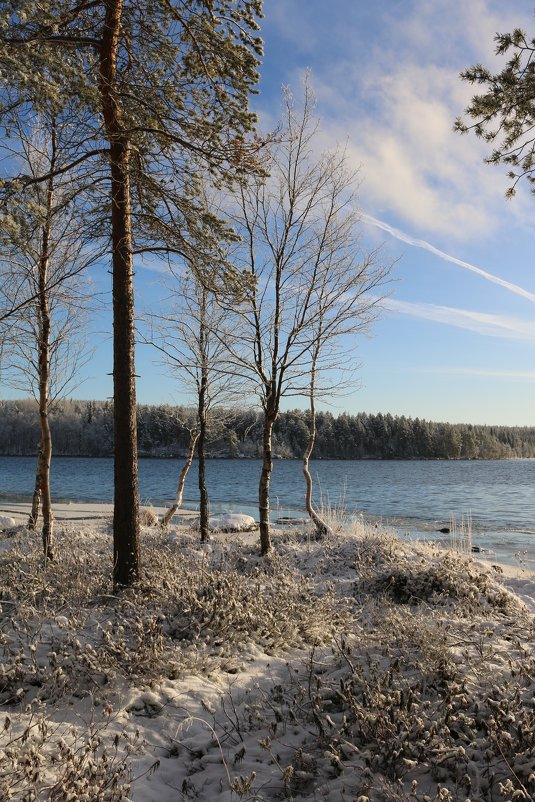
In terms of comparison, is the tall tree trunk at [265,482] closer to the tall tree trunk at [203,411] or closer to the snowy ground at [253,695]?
the tall tree trunk at [203,411]

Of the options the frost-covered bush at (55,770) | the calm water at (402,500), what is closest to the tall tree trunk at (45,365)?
the frost-covered bush at (55,770)

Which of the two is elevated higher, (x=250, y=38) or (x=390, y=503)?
(x=250, y=38)

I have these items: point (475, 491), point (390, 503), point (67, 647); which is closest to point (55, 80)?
point (67, 647)

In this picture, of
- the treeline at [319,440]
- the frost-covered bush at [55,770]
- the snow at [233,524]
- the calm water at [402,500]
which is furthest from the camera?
the treeline at [319,440]

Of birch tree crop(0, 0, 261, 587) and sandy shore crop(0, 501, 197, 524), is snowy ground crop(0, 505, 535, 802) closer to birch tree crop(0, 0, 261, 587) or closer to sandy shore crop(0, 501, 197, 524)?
birch tree crop(0, 0, 261, 587)

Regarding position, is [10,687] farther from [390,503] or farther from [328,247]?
[390,503]

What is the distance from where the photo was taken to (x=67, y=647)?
4809mm

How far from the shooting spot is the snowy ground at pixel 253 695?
3.14 m

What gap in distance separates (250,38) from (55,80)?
2.72m

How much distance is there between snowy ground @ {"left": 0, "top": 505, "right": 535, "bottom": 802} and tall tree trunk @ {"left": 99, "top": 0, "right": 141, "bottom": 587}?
65cm

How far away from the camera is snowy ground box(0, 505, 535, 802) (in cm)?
314

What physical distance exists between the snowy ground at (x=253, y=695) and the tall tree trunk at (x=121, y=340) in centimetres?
65

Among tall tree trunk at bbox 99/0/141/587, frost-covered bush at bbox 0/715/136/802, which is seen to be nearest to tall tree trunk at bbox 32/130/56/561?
tall tree trunk at bbox 99/0/141/587

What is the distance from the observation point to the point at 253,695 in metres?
4.48
